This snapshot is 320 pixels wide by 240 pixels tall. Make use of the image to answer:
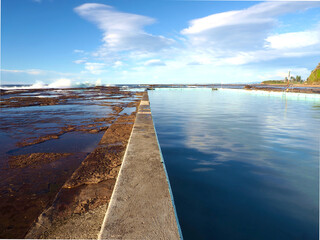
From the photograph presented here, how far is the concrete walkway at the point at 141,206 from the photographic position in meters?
1.90

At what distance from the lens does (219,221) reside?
288 cm

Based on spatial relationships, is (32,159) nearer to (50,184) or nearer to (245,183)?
(50,184)

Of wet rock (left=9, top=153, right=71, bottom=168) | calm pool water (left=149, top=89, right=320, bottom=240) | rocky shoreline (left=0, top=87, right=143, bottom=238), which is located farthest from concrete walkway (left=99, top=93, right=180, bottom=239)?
wet rock (left=9, top=153, right=71, bottom=168)

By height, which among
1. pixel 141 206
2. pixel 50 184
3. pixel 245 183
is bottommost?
pixel 245 183

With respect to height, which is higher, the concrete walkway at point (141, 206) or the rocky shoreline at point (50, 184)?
the concrete walkway at point (141, 206)

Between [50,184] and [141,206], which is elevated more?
[141,206]

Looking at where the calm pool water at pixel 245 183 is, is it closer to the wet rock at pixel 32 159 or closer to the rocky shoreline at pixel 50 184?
the rocky shoreline at pixel 50 184

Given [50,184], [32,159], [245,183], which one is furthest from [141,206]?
[32,159]

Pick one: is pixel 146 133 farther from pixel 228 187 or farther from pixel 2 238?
pixel 2 238

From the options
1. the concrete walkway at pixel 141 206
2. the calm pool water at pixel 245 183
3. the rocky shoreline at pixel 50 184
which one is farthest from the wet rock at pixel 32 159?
the calm pool water at pixel 245 183

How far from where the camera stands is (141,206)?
231 centimetres

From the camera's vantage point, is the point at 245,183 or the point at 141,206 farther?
the point at 245,183

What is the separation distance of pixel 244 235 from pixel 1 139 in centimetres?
842

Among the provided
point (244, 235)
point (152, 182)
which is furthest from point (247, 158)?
point (152, 182)
